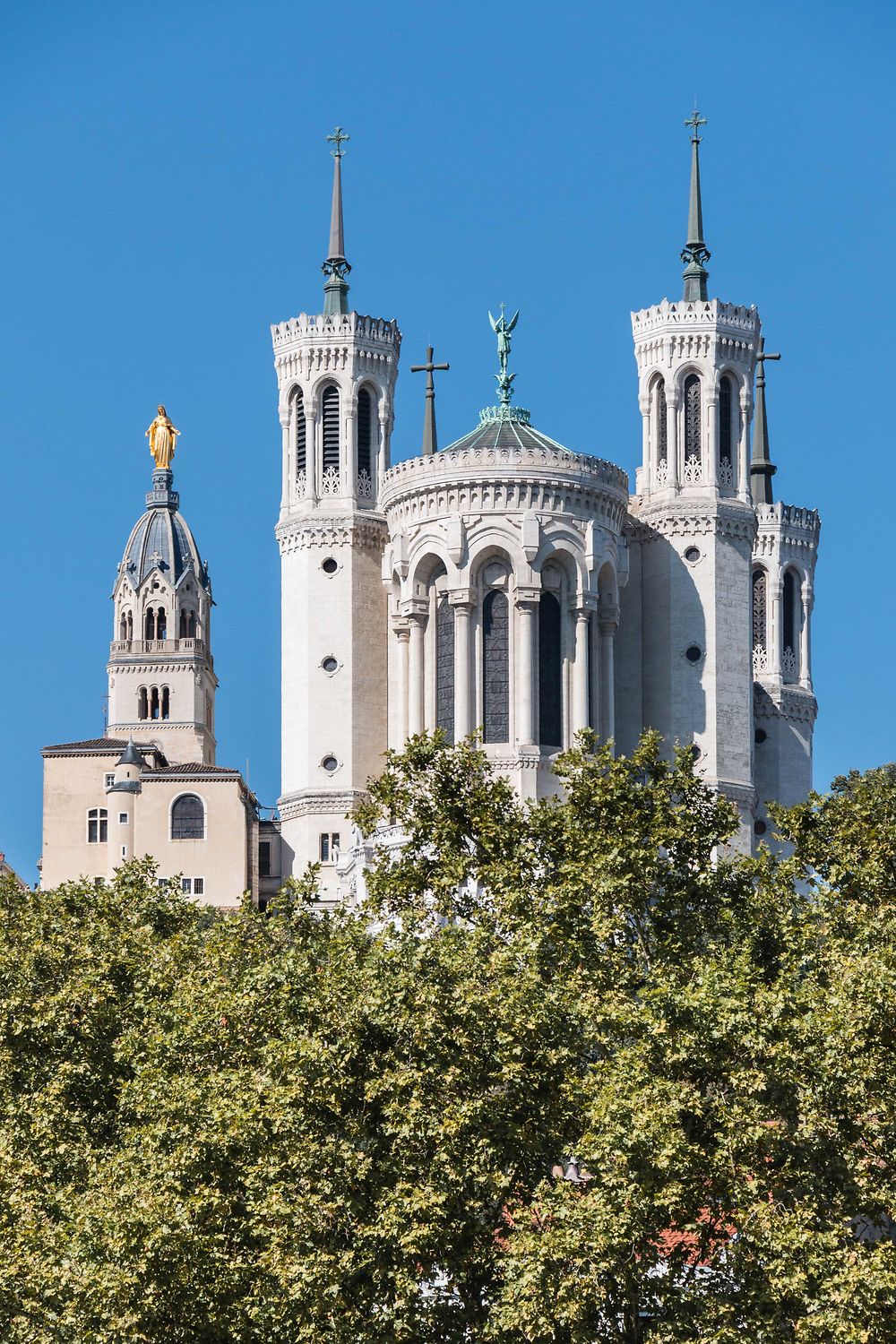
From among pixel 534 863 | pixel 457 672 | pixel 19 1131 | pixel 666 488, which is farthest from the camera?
pixel 666 488

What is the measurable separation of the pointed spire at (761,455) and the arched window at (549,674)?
98.8 feet

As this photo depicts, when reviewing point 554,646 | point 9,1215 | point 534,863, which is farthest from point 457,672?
point 9,1215

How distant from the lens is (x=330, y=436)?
377 feet

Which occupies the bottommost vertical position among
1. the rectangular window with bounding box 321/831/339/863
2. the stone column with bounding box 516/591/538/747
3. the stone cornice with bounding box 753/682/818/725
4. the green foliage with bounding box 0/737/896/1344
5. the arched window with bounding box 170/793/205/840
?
the green foliage with bounding box 0/737/896/1344

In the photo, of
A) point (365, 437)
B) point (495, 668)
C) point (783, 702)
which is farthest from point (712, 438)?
point (783, 702)

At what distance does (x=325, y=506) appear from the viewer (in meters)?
113

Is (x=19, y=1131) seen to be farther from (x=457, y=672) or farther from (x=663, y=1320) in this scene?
(x=457, y=672)

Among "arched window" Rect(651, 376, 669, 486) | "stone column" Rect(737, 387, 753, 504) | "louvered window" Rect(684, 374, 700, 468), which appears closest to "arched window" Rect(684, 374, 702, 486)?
"louvered window" Rect(684, 374, 700, 468)

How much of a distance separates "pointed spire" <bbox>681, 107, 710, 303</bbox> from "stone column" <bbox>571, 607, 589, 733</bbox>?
52.4 feet

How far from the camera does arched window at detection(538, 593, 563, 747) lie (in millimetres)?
105562

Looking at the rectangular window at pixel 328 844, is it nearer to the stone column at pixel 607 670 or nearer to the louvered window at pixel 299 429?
the stone column at pixel 607 670

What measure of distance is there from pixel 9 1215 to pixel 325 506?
2374 inches

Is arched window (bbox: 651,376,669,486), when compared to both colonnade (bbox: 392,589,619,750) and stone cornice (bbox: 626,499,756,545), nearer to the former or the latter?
stone cornice (bbox: 626,499,756,545)

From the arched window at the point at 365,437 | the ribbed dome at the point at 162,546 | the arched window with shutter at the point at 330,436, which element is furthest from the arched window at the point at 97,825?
the ribbed dome at the point at 162,546
